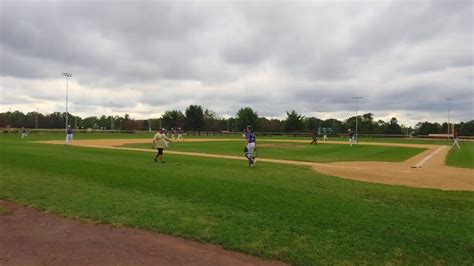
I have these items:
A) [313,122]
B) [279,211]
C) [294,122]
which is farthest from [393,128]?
[279,211]

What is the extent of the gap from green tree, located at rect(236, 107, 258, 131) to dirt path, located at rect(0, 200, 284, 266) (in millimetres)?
Answer: 96014

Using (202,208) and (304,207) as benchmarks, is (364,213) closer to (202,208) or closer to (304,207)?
(304,207)

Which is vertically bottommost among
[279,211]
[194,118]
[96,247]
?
[96,247]

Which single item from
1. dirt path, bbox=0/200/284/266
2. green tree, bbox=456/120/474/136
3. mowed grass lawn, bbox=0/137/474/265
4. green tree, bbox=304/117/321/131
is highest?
green tree, bbox=304/117/321/131

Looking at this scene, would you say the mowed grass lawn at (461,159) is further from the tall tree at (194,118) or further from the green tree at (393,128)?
the green tree at (393,128)

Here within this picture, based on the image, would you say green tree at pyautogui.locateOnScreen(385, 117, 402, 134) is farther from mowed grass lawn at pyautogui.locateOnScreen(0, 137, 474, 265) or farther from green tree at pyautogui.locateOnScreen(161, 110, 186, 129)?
mowed grass lawn at pyautogui.locateOnScreen(0, 137, 474, 265)

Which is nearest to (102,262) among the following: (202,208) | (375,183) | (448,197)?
(202,208)

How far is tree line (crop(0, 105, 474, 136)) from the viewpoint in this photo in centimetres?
9962

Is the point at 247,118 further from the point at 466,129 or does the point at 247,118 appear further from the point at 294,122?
the point at 466,129

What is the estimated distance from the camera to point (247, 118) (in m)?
104

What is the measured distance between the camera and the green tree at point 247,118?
10359 cm

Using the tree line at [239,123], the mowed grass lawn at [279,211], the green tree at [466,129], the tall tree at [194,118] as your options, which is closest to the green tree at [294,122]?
the tree line at [239,123]

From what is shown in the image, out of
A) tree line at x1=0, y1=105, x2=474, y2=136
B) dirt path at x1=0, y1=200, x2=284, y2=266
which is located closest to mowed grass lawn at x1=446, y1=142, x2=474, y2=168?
dirt path at x1=0, y1=200, x2=284, y2=266

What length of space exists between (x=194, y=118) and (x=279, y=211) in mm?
91337
